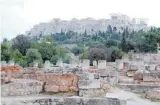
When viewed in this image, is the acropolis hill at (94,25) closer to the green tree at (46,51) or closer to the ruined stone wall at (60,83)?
the green tree at (46,51)

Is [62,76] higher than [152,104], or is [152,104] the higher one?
[62,76]

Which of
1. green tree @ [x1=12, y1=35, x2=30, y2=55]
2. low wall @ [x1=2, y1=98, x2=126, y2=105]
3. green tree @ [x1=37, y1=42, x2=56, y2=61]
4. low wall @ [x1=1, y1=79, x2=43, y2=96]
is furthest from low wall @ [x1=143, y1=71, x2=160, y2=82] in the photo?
green tree @ [x1=12, y1=35, x2=30, y2=55]

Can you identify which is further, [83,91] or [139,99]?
[139,99]

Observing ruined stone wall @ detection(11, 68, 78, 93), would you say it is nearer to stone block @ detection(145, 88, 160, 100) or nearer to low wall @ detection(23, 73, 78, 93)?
low wall @ detection(23, 73, 78, 93)

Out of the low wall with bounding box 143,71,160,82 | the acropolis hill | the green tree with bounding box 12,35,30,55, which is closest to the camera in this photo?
the low wall with bounding box 143,71,160,82

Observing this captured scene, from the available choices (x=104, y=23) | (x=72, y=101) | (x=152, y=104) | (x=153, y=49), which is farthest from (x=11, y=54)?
(x=104, y=23)

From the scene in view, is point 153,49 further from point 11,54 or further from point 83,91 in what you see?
point 83,91

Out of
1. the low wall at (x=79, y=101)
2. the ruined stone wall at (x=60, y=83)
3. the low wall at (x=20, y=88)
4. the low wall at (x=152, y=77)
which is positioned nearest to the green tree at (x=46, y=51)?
the low wall at (x=152, y=77)

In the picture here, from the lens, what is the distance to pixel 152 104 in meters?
12.1

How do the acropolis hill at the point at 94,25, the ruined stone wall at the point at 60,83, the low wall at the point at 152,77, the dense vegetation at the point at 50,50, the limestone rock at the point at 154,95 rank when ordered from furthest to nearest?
the acropolis hill at the point at 94,25
the dense vegetation at the point at 50,50
the low wall at the point at 152,77
the limestone rock at the point at 154,95
the ruined stone wall at the point at 60,83

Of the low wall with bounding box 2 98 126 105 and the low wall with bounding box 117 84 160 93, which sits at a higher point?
the low wall with bounding box 2 98 126 105

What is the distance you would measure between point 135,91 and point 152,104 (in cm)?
293

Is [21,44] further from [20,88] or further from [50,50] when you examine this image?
[20,88]

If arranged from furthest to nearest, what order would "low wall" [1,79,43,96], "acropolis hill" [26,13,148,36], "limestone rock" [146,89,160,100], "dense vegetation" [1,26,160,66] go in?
"acropolis hill" [26,13,148,36] → "dense vegetation" [1,26,160,66] → "limestone rock" [146,89,160,100] → "low wall" [1,79,43,96]
